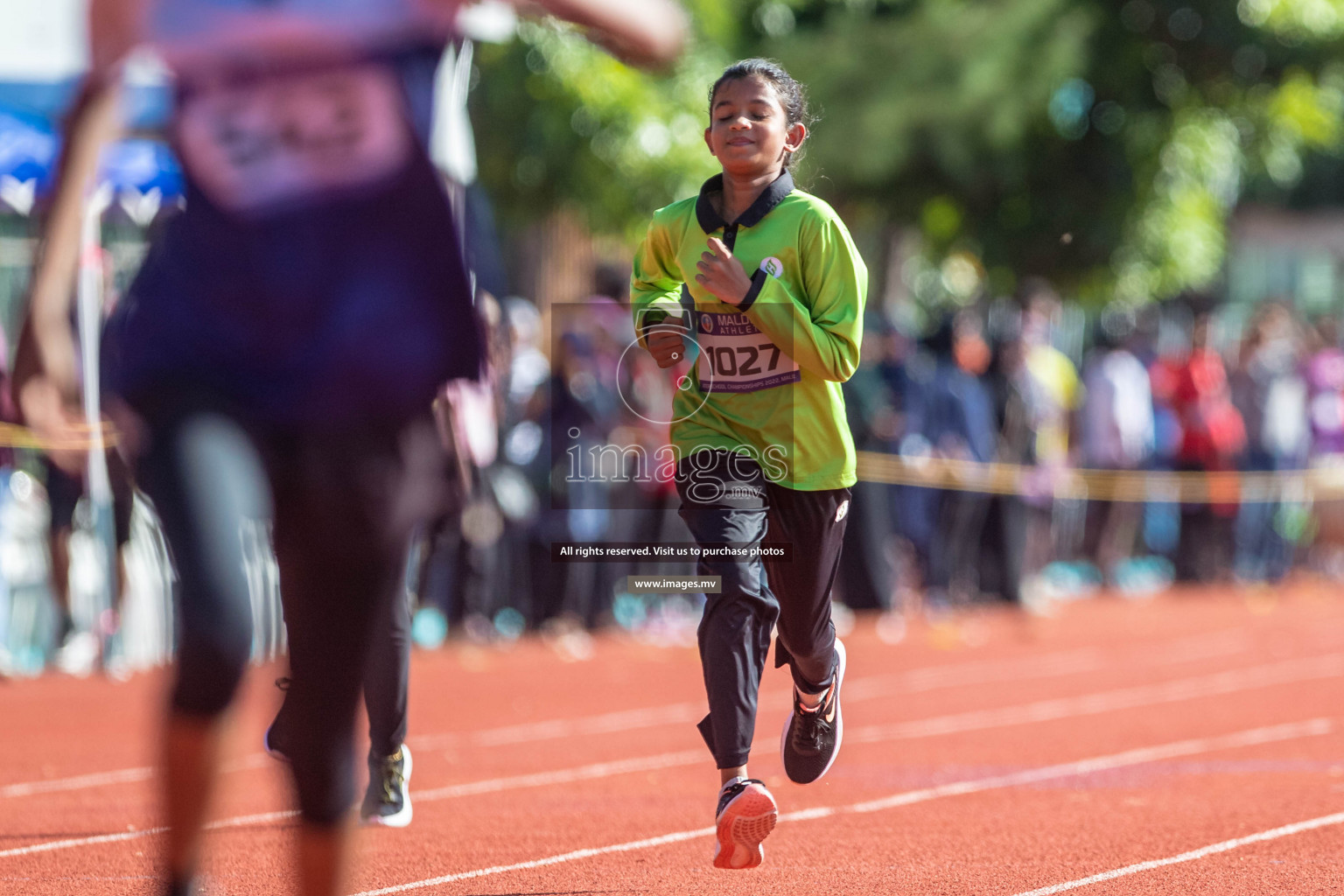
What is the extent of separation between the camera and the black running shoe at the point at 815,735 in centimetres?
575

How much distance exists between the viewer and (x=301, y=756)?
138 inches

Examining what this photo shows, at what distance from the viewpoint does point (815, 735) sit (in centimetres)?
575

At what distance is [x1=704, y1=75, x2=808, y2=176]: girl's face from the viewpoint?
5402 millimetres

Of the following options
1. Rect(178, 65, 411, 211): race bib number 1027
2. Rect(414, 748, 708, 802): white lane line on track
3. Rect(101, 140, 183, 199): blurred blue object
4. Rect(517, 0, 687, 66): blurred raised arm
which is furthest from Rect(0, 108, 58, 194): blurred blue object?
Rect(517, 0, 687, 66): blurred raised arm

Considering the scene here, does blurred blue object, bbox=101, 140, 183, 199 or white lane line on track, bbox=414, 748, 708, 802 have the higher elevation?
blurred blue object, bbox=101, 140, 183, 199

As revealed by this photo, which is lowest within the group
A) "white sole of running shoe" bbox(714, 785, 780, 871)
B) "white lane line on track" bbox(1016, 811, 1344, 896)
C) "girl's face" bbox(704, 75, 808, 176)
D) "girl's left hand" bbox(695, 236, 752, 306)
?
"white lane line on track" bbox(1016, 811, 1344, 896)

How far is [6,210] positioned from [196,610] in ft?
33.1

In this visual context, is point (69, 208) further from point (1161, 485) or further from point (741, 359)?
point (1161, 485)

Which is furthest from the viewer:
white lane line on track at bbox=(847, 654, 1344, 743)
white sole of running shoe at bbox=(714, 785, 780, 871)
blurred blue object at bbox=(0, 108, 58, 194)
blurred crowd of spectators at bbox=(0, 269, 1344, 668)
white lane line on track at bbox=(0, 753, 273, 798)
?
blurred crowd of spectators at bbox=(0, 269, 1344, 668)

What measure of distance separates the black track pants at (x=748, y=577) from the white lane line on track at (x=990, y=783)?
737 millimetres

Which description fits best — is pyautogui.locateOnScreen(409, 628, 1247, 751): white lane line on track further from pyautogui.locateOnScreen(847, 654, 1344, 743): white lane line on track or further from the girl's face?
the girl's face

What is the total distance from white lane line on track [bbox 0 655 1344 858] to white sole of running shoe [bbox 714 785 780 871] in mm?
1717

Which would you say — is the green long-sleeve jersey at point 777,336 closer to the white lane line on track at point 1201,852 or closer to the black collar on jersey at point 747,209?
the black collar on jersey at point 747,209

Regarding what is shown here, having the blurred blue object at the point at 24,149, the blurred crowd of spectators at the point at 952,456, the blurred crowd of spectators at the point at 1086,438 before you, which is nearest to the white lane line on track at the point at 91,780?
the blurred crowd of spectators at the point at 952,456
